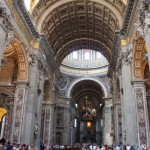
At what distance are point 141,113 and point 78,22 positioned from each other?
11.1m

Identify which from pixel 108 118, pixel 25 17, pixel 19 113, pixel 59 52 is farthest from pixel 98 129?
pixel 25 17

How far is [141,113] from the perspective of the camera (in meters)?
12.9

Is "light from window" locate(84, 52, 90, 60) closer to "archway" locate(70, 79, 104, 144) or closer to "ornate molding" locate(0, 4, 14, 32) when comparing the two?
"archway" locate(70, 79, 104, 144)

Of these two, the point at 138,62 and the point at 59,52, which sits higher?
the point at 59,52

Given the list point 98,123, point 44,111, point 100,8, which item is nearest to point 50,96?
point 44,111

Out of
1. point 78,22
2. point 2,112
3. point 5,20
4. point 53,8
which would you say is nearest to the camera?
point 5,20

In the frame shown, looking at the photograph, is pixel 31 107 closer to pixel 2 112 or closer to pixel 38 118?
pixel 38 118

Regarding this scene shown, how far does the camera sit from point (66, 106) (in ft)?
107

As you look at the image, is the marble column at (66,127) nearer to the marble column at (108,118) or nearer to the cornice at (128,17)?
the marble column at (108,118)

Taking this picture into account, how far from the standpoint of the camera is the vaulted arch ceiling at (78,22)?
1702 centimetres

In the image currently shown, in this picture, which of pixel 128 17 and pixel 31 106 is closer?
pixel 128 17

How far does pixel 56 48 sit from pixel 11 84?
7570 millimetres

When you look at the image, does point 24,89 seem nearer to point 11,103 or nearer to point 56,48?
point 11,103

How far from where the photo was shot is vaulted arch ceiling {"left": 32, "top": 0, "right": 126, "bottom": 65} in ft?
55.8
